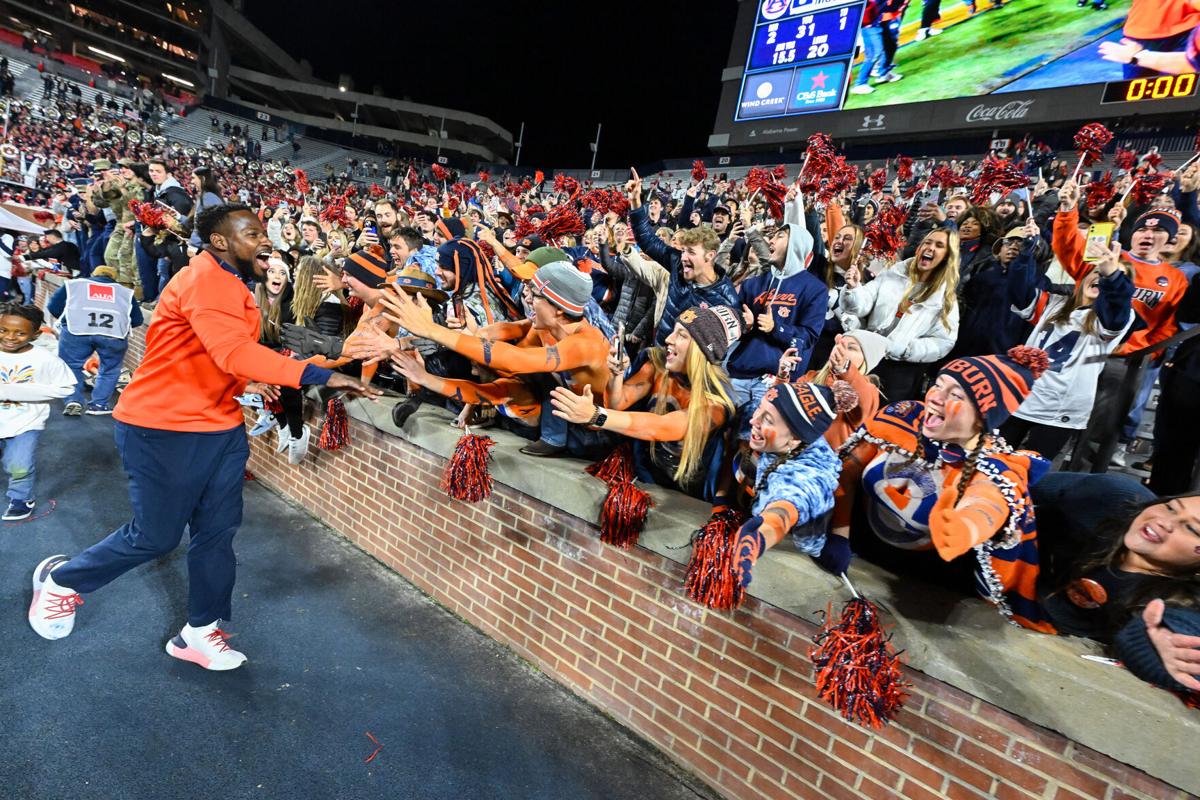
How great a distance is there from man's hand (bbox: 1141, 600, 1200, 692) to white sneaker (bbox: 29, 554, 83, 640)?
14.3ft

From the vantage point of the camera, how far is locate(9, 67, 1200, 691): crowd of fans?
1.92 metres

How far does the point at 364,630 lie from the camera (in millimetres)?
3447

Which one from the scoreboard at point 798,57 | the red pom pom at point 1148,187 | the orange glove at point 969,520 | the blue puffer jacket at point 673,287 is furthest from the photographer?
the scoreboard at point 798,57

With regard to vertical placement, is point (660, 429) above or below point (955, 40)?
below

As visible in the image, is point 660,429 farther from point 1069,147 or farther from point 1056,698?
point 1069,147

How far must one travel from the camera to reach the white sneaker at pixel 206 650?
2924mm

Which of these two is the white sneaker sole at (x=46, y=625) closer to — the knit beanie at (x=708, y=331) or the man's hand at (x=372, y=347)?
the man's hand at (x=372, y=347)

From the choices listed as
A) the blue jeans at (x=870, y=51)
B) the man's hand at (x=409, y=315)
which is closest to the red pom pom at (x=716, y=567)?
the man's hand at (x=409, y=315)

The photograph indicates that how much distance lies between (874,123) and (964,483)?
20555 millimetres

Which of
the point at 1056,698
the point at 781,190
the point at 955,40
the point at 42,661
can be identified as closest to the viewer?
the point at 1056,698

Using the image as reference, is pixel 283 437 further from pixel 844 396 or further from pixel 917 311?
pixel 917 311

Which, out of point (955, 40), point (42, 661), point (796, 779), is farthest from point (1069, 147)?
point (42, 661)

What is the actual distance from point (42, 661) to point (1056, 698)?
4196 millimetres

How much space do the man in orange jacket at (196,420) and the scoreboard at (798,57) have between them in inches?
849
